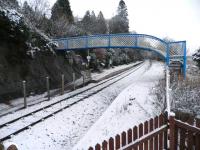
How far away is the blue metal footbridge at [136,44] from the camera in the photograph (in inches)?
803

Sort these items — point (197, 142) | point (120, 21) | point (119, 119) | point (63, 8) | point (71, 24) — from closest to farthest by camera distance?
point (197, 142) < point (119, 119) < point (71, 24) < point (63, 8) < point (120, 21)

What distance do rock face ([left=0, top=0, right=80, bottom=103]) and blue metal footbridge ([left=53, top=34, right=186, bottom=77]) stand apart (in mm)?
5347

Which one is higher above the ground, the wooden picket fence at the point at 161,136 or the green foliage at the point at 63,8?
the green foliage at the point at 63,8

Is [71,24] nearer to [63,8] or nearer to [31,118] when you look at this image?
[63,8]

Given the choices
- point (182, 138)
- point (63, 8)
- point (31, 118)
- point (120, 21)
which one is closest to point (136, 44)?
point (31, 118)

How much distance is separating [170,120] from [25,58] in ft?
47.1

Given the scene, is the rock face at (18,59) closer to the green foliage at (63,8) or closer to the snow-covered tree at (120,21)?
the green foliage at (63,8)

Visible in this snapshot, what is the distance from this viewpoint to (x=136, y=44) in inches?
898

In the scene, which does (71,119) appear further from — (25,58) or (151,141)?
(25,58)

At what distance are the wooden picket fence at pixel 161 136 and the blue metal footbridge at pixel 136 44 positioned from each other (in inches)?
552

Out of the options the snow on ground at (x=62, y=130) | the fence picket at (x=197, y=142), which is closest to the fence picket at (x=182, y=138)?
the fence picket at (x=197, y=142)

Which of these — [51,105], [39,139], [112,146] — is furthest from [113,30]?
[112,146]

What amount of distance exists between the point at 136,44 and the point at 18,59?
33.6ft

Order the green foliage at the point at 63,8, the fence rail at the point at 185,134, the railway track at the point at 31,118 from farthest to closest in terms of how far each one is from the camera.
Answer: the green foliage at the point at 63,8 < the railway track at the point at 31,118 < the fence rail at the point at 185,134
